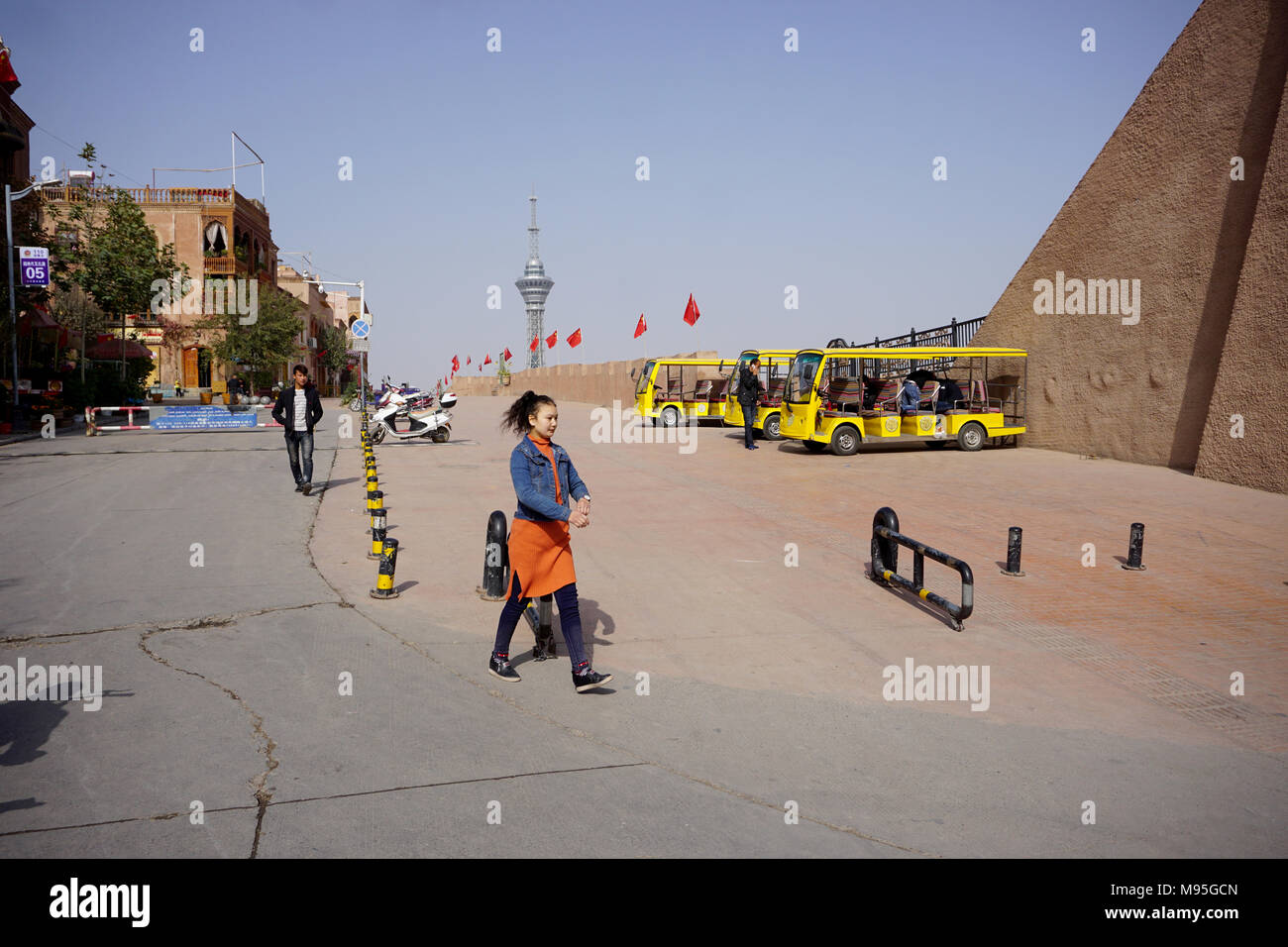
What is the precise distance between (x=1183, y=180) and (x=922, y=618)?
15179 millimetres

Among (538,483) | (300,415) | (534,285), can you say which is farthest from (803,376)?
(534,285)

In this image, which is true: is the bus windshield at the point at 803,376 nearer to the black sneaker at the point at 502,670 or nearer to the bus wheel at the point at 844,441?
the bus wheel at the point at 844,441

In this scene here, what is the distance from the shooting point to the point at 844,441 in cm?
2041

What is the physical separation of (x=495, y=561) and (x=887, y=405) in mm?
15208

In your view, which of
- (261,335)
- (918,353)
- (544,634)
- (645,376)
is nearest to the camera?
(544,634)

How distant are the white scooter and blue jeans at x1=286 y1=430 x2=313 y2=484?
7935 millimetres

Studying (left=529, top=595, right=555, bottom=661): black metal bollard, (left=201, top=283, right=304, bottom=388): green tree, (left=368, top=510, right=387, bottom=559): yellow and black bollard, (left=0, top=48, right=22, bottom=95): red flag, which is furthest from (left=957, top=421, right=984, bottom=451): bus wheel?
(left=0, top=48, right=22, bottom=95): red flag

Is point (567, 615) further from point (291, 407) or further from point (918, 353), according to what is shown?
point (918, 353)

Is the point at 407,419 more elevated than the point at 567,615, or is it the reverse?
the point at 407,419

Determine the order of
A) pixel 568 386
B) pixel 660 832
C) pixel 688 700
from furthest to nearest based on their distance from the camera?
pixel 568 386 < pixel 688 700 < pixel 660 832

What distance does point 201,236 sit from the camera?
54.0 metres

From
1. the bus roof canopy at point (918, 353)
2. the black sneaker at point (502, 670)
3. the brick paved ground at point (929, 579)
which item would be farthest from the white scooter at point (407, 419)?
the black sneaker at point (502, 670)
